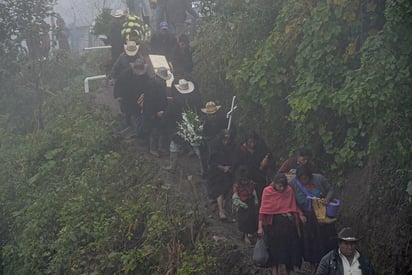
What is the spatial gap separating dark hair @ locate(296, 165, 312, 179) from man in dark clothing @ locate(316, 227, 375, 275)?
1.96 metres

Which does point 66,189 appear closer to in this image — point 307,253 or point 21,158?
point 21,158

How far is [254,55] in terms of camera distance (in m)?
12.6

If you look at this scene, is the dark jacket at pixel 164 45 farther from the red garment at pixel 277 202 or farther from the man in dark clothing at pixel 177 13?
the red garment at pixel 277 202

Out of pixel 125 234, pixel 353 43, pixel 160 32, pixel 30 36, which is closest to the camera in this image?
pixel 353 43

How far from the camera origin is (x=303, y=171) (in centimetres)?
920

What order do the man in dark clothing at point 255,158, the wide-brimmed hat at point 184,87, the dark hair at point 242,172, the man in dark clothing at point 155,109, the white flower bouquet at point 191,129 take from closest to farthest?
the dark hair at point 242,172, the man in dark clothing at point 255,158, the white flower bouquet at point 191,129, the man in dark clothing at point 155,109, the wide-brimmed hat at point 184,87

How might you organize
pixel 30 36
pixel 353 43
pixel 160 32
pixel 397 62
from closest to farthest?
pixel 397 62 < pixel 353 43 < pixel 160 32 < pixel 30 36

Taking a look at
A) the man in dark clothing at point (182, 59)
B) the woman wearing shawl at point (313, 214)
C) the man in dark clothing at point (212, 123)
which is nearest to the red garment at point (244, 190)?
the woman wearing shawl at point (313, 214)

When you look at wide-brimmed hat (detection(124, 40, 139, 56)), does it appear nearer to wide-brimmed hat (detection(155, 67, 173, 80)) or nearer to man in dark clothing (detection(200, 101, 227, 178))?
wide-brimmed hat (detection(155, 67, 173, 80))

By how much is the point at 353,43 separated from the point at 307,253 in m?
3.17

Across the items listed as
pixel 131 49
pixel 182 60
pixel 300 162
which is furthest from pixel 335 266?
pixel 182 60

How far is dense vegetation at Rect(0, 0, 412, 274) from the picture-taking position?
8.99 metres

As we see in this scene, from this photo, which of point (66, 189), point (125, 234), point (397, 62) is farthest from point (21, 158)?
point (397, 62)

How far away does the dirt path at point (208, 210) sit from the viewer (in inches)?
387
